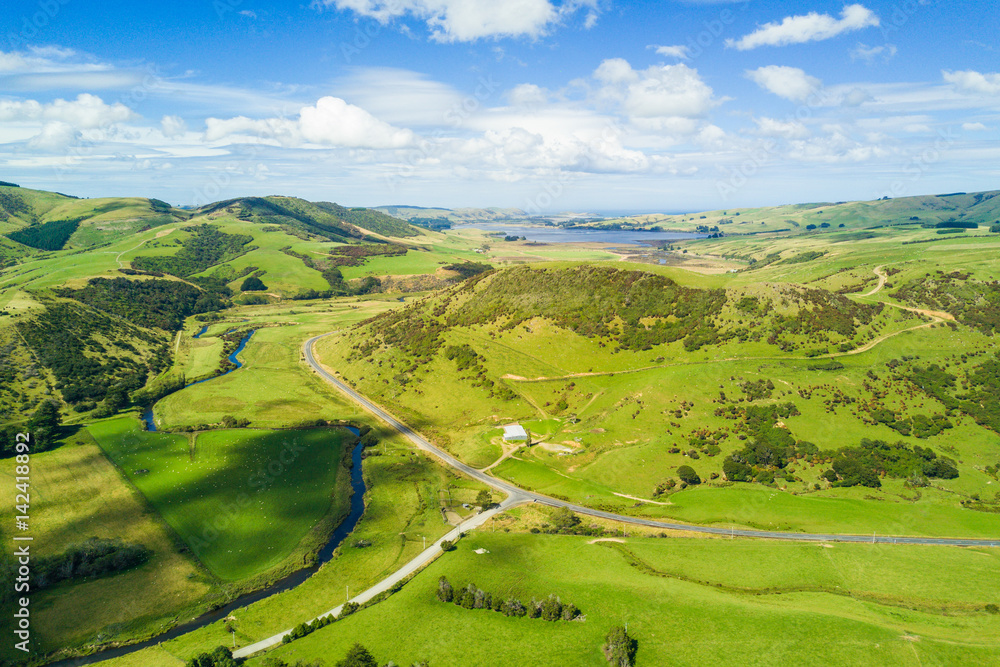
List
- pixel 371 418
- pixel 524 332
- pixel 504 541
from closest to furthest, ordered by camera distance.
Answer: pixel 504 541
pixel 371 418
pixel 524 332

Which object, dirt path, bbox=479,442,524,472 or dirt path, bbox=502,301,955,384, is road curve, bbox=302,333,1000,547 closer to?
dirt path, bbox=479,442,524,472

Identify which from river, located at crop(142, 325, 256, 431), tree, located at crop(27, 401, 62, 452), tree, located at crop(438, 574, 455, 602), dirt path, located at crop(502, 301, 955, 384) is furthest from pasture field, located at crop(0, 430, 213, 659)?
dirt path, located at crop(502, 301, 955, 384)

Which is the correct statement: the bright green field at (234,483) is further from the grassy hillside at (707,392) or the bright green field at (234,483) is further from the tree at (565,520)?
the tree at (565,520)

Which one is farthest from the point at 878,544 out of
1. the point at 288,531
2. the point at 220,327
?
the point at 220,327

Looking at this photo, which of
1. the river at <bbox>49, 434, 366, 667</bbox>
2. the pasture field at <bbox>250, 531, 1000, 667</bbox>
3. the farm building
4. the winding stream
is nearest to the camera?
the pasture field at <bbox>250, 531, 1000, 667</bbox>

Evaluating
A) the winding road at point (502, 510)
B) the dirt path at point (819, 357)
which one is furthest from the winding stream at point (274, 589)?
the dirt path at point (819, 357)

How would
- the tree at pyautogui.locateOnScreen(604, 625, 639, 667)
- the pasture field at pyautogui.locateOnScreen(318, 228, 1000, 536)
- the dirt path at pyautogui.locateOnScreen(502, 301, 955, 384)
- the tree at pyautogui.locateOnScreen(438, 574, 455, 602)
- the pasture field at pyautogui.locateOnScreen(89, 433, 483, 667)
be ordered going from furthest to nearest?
the dirt path at pyautogui.locateOnScreen(502, 301, 955, 384)
the pasture field at pyautogui.locateOnScreen(318, 228, 1000, 536)
the tree at pyautogui.locateOnScreen(438, 574, 455, 602)
the pasture field at pyautogui.locateOnScreen(89, 433, 483, 667)
the tree at pyautogui.locateOnScreen(604, 625, 639, 667)

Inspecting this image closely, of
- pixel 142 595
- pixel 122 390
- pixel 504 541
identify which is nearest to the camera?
pixel 142 595

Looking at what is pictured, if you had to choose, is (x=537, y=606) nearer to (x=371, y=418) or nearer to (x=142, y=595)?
(x=142, y=595)
